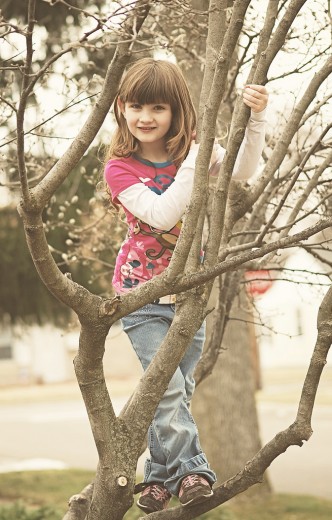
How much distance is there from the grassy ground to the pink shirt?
13.0 ft

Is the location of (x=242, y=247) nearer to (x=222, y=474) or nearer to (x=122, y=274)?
(x=122, y=274)

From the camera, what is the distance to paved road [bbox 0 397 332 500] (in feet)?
32.8

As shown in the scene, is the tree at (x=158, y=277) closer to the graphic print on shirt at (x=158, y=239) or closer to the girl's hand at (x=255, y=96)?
the girl's hand at (x=255, y=96)

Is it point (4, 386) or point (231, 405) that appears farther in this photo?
point (4, 386)

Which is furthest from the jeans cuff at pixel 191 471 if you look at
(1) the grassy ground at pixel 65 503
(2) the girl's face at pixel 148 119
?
(1) the grassy ground at pixel 65 503

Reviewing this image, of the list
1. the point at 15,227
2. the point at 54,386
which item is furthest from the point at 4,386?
the point at 15,227

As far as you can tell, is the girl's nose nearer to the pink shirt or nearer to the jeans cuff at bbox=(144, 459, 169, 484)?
the pink shirt

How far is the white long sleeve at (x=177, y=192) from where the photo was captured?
2611 millimetres

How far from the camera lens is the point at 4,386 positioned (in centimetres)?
3200

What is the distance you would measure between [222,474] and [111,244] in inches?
145

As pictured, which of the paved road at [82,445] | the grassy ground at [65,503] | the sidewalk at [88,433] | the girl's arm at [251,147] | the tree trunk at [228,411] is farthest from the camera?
the sidewalk at [88,433]

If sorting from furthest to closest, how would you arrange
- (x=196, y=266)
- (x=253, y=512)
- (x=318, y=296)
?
(x=253, y=512) < (x=318, y=296) < (x=196, y=266)

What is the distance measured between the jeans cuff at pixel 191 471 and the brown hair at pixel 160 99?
0.90 m

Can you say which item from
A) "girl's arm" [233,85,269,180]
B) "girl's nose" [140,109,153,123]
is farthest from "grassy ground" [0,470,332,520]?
"girl's nose" [140,109,153,123]
